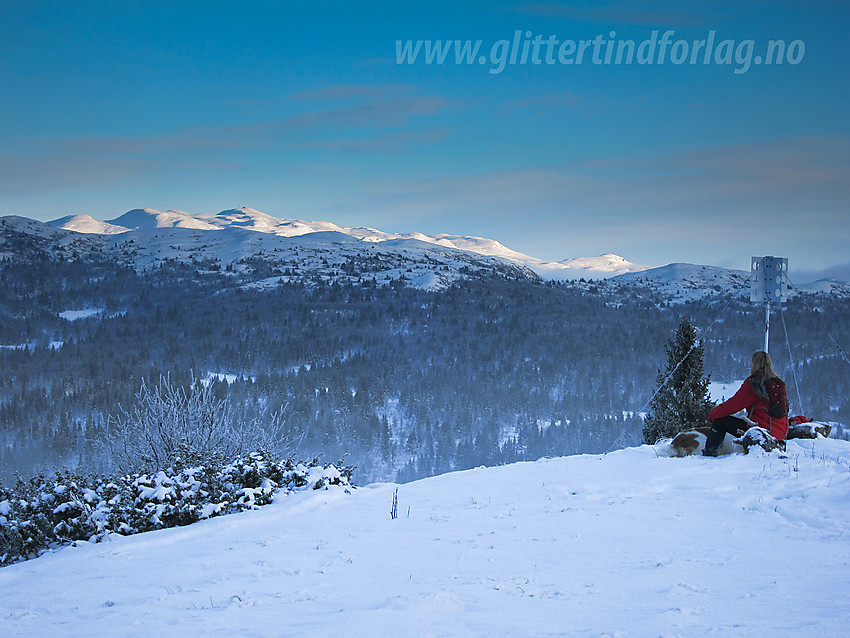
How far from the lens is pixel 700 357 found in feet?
69.6

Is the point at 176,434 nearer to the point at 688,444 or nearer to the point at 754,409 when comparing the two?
the point at 688,444

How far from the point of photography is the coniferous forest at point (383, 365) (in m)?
103

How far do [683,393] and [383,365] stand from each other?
118 m

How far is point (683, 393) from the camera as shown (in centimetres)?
2091

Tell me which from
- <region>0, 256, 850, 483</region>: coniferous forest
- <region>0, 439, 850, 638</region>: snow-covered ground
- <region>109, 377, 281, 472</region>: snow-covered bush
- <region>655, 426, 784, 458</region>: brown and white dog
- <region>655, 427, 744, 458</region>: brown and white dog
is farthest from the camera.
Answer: <region>0, 256, 850, 483</region>: coniferous forest

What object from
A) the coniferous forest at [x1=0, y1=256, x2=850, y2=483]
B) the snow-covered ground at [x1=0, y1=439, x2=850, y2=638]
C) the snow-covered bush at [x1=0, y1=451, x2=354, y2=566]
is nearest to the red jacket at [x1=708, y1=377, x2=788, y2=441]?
the snow-covered ground at [x1=0, y1=439, x2=850, y2=638]

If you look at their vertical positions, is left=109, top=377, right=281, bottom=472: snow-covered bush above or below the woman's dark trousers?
below

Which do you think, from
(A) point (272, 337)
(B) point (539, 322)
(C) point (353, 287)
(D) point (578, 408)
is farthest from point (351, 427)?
(C) point (353, 287)

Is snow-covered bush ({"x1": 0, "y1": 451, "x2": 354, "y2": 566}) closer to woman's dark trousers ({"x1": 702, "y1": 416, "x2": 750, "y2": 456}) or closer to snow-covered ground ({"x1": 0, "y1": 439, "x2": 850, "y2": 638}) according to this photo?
snow-covered ground ({"x1": 0, "y1": 439, "x2": 850, "y2": 638})

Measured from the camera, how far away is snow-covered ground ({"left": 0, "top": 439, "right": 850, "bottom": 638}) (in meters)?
4.70

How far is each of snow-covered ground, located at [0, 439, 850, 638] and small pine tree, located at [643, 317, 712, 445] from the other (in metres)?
10.5

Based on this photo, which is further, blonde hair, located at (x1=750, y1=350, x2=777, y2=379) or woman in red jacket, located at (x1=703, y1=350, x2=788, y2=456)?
blonde hair, located at (x1=750, y1=350, x2=777, y2=379)

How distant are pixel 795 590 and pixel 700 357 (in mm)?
17768

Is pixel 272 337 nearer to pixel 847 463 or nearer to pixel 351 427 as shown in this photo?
pixel 351 427
